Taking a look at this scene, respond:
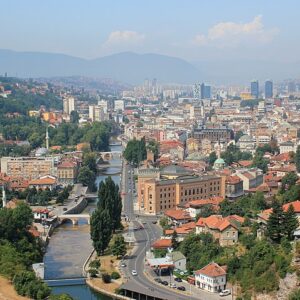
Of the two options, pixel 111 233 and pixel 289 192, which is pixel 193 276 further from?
pixel 289 192

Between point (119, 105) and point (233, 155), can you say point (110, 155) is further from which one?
point (119, 105)

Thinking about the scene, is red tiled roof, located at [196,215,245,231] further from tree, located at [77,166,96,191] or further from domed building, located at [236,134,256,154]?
domed building, located at [236,134,256,154]

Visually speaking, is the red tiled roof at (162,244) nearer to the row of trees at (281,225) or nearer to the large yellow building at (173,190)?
the row of trees at (281,225)

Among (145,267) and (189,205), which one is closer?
(145,267)

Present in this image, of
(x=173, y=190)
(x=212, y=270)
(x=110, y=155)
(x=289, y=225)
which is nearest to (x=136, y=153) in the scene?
(x=110, y=155)

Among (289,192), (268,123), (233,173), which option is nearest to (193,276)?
(289,192)
